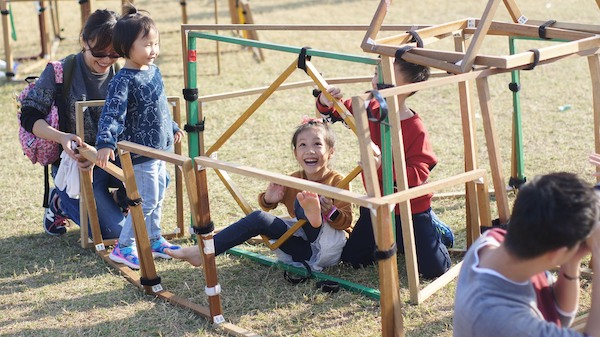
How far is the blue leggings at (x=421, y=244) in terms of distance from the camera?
13.4 ft

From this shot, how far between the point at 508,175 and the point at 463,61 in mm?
2625

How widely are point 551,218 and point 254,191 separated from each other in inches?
145

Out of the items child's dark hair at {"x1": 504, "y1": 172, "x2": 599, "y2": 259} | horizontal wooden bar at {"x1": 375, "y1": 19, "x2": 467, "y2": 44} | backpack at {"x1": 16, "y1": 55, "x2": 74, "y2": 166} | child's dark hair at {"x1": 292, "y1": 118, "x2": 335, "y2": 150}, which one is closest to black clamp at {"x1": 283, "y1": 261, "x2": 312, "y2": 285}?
child's dark hair at {"x1": 292, "y1": 118, "x2": 335, "y2": 150}

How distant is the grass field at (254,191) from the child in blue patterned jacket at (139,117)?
24cm

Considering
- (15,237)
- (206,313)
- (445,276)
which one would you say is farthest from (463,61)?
(15,237)

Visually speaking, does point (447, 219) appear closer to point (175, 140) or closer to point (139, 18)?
point (175, 140)

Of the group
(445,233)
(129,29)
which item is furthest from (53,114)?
(445,233)

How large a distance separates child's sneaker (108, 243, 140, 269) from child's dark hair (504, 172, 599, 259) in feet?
8.74

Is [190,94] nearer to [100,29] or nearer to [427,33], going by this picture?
[100,29]

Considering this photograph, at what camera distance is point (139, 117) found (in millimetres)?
4352

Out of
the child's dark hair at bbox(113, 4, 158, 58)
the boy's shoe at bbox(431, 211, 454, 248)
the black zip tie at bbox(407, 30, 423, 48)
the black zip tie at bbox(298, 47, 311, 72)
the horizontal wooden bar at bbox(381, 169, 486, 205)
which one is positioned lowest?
the boy's shoe at bbox(431, 211, 454, 248)

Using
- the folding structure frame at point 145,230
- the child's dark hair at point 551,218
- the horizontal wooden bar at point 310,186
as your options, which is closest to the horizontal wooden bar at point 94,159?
the folding structure frame at point 145,230

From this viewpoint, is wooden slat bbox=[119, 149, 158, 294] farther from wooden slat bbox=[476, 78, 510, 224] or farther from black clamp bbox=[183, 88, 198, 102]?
wooden slat bbox=[476, 78, 510, 224]

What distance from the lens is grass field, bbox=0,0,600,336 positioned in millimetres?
3803
